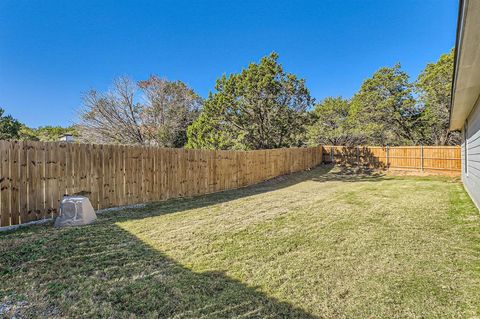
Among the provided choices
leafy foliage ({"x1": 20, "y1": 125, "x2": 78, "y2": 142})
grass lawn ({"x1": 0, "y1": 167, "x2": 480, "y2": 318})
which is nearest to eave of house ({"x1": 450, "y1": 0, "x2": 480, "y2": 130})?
grass lawn ({"x1": 0, "y1": 167, "x2": 480, "y2": 318})

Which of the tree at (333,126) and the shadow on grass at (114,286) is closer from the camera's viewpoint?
the shadow on grass at (114,286)

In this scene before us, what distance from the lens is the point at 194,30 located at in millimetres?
14266

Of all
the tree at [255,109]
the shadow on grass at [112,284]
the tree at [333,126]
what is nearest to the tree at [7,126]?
the tree at [255,109]

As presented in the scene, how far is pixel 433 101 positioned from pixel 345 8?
811 centimetres

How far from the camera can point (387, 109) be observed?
18.6m

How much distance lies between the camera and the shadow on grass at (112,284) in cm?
215

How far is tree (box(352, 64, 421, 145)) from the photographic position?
18188mm

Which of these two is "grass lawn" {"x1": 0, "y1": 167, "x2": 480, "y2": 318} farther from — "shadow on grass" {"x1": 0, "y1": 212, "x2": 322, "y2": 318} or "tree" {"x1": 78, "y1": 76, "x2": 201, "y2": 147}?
"tree" {"x1": 78, "y1": 76, "x2": 201, "y2": 147}

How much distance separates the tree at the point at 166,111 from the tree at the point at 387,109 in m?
12.3

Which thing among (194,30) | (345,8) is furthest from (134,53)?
(345,8)

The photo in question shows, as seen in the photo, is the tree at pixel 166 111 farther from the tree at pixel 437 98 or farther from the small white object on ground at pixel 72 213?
the tree at pixel 437 98

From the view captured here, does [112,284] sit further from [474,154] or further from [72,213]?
[474,154]

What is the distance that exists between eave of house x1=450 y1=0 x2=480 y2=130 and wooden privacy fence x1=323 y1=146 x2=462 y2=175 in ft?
30.0

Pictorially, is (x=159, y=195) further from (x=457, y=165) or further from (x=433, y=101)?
(x=433, y=101)
